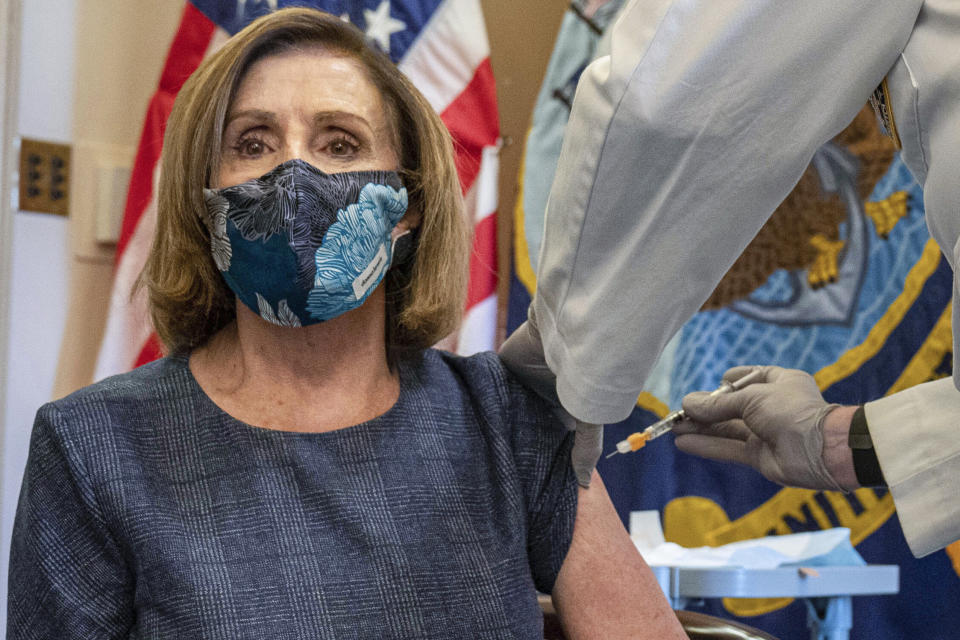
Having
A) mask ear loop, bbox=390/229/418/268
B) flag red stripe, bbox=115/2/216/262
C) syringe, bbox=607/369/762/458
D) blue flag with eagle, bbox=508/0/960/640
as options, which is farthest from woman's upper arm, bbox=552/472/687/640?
flag red stripe, bbox=115/2/216/262

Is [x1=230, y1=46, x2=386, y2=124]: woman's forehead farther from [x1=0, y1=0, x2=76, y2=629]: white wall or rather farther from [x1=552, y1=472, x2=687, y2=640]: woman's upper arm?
[x1=0, y1=0, x2=76, y2=629]: white wall

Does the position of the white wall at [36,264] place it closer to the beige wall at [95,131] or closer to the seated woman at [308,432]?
the beige wall at [95,131]

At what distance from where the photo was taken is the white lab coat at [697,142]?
84 cm

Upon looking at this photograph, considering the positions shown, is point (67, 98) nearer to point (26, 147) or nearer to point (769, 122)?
point (26, 147)

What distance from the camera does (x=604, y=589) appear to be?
1338 millimetres

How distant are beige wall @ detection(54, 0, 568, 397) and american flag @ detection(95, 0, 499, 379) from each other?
0.19 meters

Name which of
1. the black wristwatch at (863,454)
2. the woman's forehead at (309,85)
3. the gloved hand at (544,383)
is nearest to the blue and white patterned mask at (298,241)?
the woman's forehead at (309,85)

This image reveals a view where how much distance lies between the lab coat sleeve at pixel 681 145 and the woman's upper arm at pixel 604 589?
0.40 metres

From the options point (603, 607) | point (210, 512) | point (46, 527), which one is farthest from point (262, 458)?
point (603, 607)

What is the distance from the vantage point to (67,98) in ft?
9.59

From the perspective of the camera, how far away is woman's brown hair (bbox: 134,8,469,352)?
4.53 feet

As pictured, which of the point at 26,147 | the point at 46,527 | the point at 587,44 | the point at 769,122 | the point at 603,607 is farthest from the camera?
the point at 26,147

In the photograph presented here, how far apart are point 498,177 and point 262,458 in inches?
70.6

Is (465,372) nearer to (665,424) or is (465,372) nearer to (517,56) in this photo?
(665,424)
